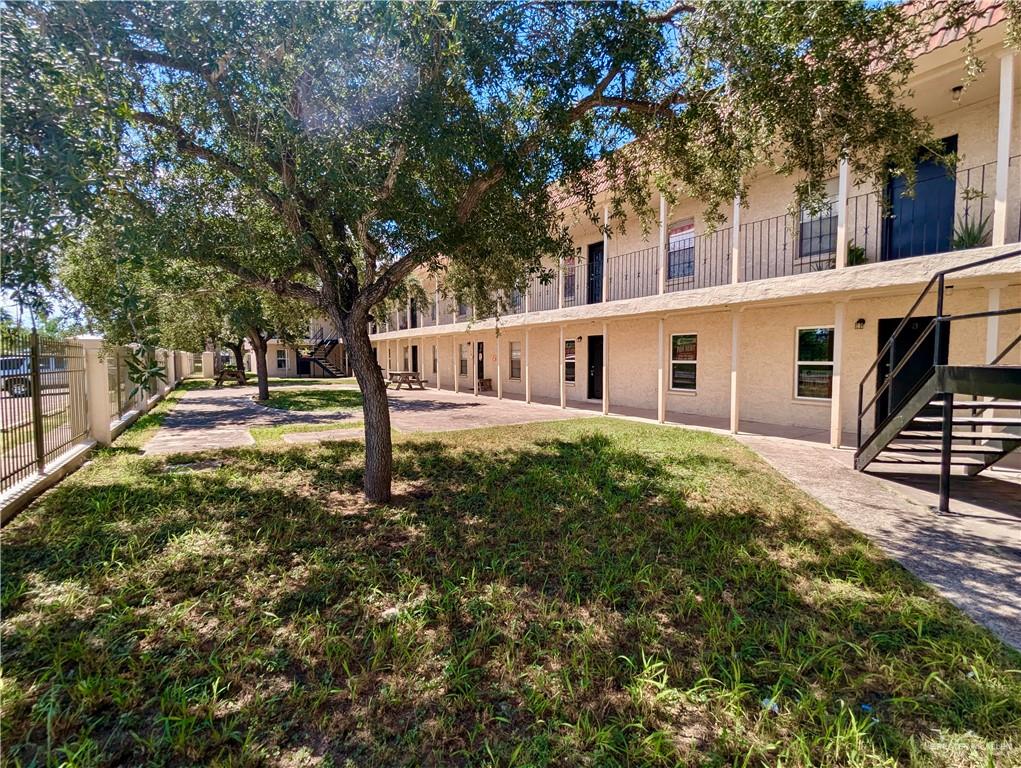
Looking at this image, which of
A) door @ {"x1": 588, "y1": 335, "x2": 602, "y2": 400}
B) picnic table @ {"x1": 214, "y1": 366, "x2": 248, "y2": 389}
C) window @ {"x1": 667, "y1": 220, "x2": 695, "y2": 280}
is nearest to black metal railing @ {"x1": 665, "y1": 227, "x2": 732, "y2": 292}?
window @ {"x1": 667, "y1": 220, "x2": 695, "y2": 280}

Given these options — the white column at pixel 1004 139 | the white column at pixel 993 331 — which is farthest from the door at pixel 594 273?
the white column at pixel 1004 139

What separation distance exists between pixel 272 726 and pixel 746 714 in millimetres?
2438

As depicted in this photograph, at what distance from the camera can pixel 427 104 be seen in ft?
13.8

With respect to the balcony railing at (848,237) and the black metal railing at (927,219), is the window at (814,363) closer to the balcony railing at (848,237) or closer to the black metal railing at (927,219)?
the balcony railing at (848,237)

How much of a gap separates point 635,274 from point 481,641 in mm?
12600

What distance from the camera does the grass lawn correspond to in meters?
2.22

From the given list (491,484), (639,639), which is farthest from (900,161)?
(491,484)

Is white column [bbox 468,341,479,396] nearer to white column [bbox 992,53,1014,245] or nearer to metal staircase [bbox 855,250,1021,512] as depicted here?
metal staircase [bbox 855,250,1021,512]

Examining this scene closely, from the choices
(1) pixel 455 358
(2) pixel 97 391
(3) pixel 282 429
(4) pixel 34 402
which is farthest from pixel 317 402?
(4) pixel 34 402

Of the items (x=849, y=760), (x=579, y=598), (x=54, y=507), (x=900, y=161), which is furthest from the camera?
(x=54, y=507)

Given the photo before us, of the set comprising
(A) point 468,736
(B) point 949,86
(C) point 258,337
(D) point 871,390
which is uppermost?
(B) point 949,86

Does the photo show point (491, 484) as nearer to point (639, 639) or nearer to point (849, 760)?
point (639, 639)

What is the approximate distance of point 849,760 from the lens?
2.09 meters

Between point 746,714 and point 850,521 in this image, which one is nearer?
point 746,714
